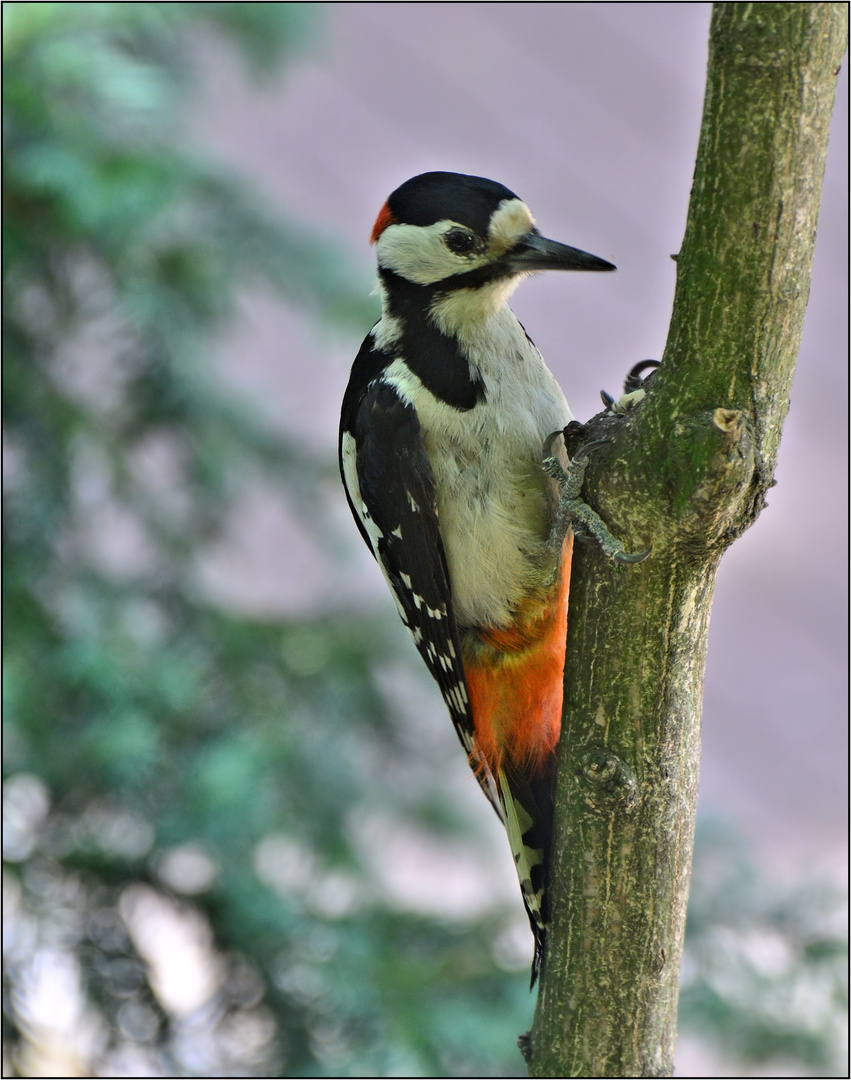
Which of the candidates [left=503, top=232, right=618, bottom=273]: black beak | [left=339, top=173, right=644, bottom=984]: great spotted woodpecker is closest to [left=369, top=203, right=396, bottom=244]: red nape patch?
[left=339, top=173, right=644, bottom=984]: great spotted woodpecker

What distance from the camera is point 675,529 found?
89 centimetres

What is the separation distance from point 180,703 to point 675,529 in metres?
1.05

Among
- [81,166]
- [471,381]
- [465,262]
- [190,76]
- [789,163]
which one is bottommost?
[789,163]

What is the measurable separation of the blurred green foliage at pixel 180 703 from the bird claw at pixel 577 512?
741 mm

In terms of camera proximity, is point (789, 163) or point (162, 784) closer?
point (789, 163)

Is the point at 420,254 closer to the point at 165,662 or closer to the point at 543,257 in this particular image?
the point at 543,257

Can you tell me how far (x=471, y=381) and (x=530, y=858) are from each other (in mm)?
543

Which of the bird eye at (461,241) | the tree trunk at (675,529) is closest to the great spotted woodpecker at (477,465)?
the bird eye at (461,241)

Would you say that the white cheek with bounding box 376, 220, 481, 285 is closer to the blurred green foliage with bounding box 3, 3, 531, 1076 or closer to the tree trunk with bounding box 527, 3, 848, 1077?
the tree trunk with bounding box 527, 3, 848, 1077

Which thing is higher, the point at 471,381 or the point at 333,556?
the point at 333,556

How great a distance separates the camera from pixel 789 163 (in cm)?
81

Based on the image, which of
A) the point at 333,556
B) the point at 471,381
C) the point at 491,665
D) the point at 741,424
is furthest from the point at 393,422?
the point at 333,556

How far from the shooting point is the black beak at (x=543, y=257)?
119 cm

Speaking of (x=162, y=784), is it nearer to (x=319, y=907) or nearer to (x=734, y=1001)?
(x=319, y=907)
